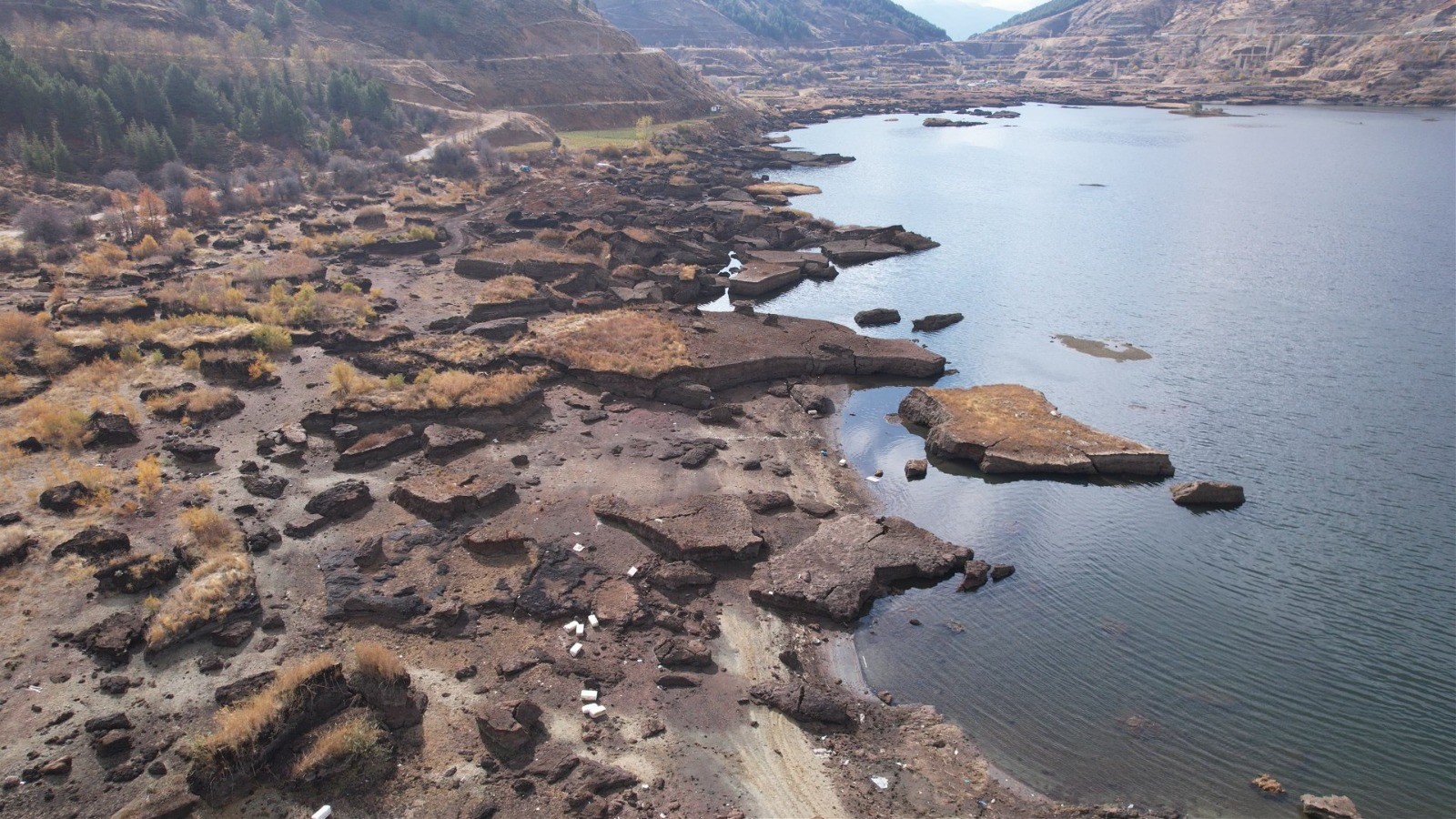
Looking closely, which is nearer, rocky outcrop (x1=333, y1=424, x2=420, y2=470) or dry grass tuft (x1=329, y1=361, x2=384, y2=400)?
rocky outcrop (x1=333, y1=424, x2=420, y2=470)

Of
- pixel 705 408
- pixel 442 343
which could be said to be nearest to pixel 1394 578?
pixel 705 408

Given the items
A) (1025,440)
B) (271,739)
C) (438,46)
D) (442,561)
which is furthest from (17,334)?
(438,46)

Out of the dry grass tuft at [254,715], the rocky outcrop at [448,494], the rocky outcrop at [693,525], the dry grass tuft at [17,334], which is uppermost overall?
the dry grass tuft at [17,334]

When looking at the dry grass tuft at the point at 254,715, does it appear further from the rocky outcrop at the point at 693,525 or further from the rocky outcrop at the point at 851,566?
the rocky outcrop at the point at 851,566

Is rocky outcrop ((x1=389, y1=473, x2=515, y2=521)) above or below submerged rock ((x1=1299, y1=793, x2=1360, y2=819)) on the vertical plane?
above

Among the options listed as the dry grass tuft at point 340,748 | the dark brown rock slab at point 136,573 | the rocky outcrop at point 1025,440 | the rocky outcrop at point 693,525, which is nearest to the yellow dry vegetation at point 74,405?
the dark brown rock slab at point 136,573

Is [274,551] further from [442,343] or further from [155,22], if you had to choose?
[155,22]

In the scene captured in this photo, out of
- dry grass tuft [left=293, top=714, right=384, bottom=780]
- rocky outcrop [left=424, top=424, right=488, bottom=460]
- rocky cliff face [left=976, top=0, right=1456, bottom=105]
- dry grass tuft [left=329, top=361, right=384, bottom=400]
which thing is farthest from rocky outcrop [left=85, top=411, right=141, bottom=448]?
rocky cliff face [left=976, top=0, right=1456, bottom=105]

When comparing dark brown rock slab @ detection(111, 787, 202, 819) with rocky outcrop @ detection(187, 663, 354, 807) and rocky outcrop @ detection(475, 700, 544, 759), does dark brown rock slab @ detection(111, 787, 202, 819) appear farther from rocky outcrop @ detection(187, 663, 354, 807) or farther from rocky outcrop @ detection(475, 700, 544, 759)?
rocky outcrop @ detection(475, 700, 544, 759)
